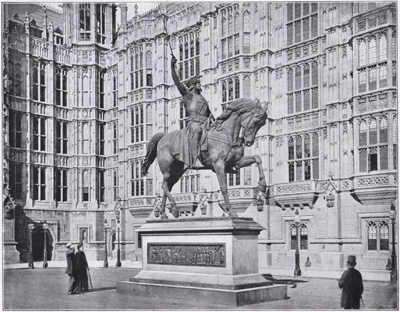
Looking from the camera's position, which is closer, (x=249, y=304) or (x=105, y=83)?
(x=249, y=304)

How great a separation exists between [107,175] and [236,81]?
1685cm

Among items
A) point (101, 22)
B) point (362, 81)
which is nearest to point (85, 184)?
point (101, 22)

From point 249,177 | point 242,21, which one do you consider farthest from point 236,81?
point 249,177

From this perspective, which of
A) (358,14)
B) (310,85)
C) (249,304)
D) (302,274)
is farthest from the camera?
(310,85)

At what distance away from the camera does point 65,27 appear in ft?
166

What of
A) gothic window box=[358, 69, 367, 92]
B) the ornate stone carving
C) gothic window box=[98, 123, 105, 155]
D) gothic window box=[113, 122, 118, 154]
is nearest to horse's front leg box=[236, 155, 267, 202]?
the ornate stone carving

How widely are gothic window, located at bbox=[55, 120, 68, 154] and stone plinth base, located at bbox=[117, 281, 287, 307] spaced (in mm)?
33482

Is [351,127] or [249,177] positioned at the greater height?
[351,127]

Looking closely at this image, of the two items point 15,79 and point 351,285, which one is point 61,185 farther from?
point 351,285

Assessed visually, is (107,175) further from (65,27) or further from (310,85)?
(310,85)

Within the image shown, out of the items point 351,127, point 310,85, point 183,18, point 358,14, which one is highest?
point 183,18

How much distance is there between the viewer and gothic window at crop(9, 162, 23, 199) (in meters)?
45.4

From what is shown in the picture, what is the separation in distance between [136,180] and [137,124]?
4310 mm

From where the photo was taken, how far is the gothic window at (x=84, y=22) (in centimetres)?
5000
